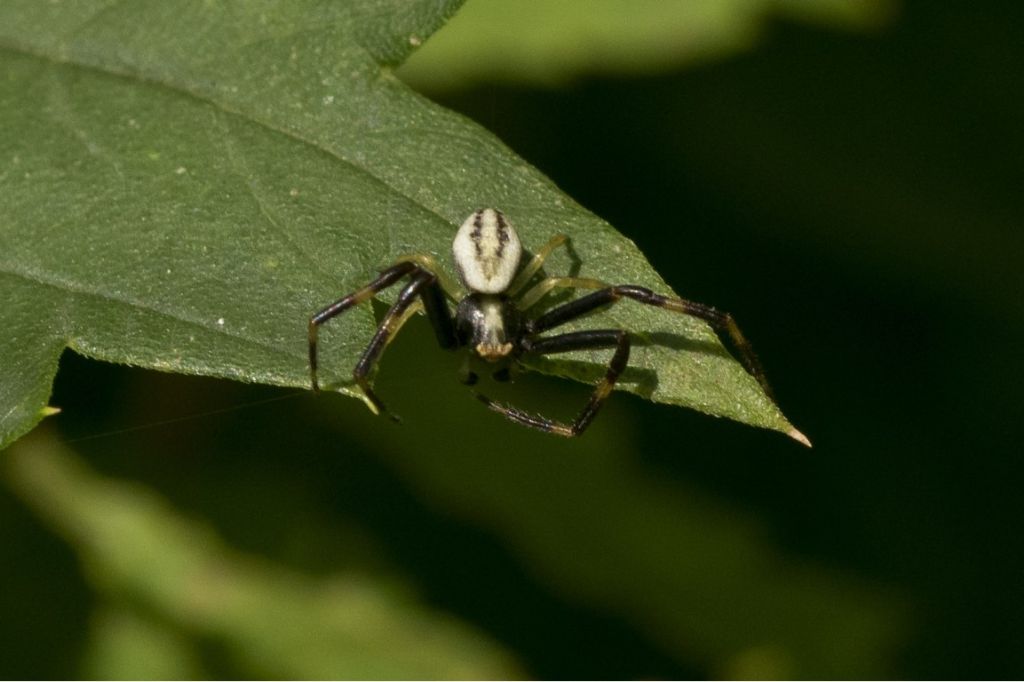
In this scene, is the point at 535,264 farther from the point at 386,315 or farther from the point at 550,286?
the point at 386,315

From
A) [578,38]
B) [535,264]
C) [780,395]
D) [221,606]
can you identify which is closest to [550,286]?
[535,264]

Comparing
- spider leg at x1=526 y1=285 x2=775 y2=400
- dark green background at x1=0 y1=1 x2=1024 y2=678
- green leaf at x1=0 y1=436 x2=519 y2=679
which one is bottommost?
green leaf at x1=0 y1=436 x2=519 y2=679

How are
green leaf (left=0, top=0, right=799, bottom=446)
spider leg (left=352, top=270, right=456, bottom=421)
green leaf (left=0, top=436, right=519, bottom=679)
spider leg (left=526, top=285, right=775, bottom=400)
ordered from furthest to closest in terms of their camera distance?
green leaf (left=0, top=436, right=519, bottom=679) < spider leg (left=352, top=270, right=456, bottom=421) < spider leg (left=526, top=285, right=775, bottom=400) < green leaf (left=0, top=0, right=799, bottom=446)

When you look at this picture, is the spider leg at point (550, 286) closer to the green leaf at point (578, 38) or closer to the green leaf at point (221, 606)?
the green leaf at point (578, 38)

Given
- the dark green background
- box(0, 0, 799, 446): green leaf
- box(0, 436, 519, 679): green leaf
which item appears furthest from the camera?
the dark green background

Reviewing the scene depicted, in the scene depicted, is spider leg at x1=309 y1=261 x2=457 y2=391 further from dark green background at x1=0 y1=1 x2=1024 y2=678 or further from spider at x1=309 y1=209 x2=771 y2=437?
dark green background at x1=0 y1=1 x2=1024 y2=678

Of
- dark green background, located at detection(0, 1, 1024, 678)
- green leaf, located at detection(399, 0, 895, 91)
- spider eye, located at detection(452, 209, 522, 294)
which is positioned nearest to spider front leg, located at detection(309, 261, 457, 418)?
spider eye, located at detection(452, 209, 522, 294)

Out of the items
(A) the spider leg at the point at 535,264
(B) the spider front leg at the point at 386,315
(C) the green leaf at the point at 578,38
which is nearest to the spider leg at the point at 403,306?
(B) the spider front leg at the point at 386,315
